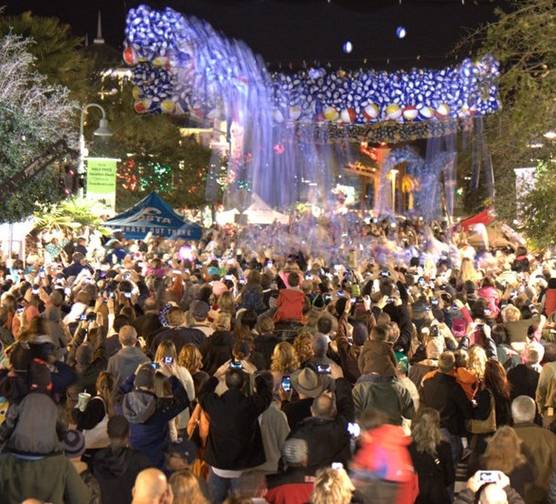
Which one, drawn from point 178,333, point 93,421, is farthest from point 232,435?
point 178,333

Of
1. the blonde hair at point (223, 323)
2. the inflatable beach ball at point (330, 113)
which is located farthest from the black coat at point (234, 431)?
the inflatable beach ball at point (330, 113)

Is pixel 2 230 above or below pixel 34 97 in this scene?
below

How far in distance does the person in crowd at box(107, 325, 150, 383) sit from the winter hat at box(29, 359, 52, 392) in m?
1.08

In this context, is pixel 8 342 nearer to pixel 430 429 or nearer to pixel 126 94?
pixel 430 429

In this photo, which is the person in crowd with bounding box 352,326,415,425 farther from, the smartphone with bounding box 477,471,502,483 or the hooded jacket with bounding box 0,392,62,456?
the hooded jacket with bounding box 0,392,62,456

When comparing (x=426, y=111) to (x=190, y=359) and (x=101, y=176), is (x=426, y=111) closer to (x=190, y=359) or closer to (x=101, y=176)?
(x=101, y=176)

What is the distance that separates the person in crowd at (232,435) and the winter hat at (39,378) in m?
1.15

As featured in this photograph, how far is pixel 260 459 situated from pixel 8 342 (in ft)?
20.5

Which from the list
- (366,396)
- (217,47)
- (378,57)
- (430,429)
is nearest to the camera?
(430,429)

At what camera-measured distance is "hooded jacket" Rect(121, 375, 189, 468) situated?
9273 millimetres

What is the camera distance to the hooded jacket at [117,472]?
7.88 metres

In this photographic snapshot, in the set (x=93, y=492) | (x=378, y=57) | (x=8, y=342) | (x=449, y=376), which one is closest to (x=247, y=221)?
(x=378, y=57)

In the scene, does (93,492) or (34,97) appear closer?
(93,492)

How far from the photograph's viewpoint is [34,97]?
3844 centimetres
